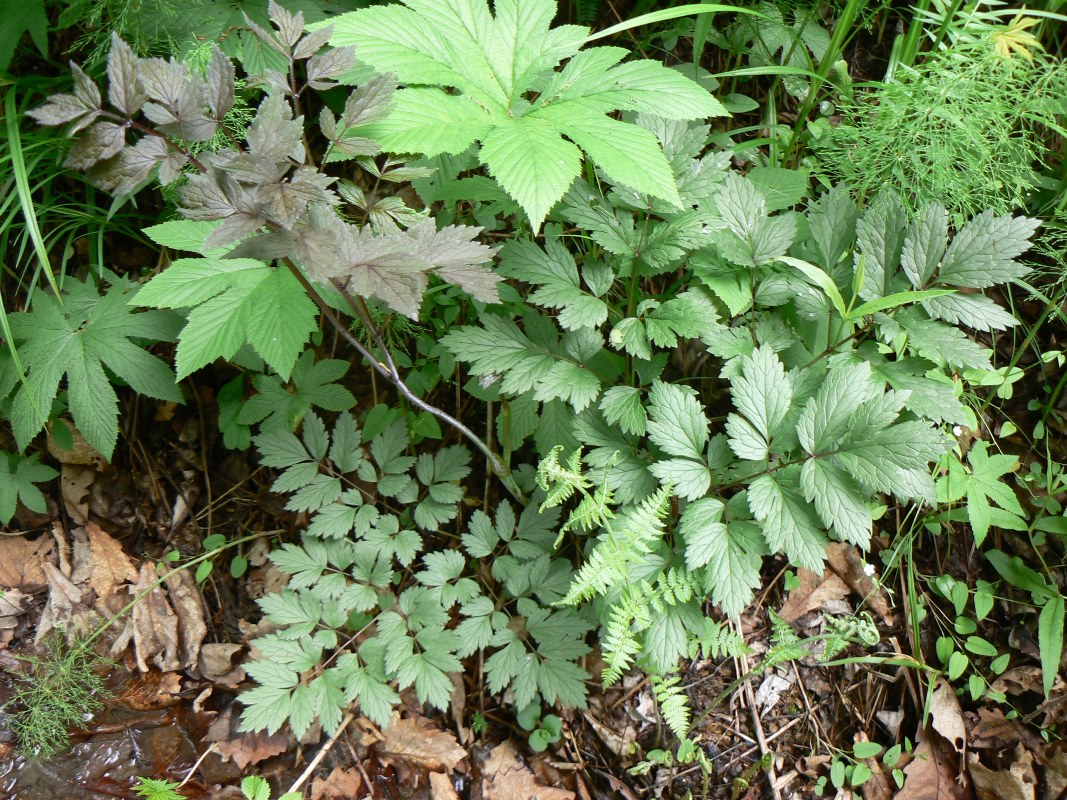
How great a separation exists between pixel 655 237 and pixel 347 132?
78cm

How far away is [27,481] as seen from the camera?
2.28 m

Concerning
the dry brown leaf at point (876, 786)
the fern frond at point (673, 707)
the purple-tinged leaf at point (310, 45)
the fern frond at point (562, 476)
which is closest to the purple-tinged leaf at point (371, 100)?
the purple-tinged leaf at point (310, 45)

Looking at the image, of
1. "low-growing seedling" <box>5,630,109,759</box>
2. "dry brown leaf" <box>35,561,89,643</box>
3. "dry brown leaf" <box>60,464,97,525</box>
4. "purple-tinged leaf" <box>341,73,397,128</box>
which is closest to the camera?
"purple-tinged leaf" <box>341,73,397,128</box>

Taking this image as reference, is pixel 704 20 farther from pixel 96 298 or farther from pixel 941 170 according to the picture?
pixel 96 298

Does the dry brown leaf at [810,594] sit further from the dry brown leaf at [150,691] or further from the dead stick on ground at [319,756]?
the dry brown leaf at [150,691]

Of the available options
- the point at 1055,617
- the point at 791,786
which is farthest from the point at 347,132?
the point at 1055,617

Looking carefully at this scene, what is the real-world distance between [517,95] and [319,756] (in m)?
2.00

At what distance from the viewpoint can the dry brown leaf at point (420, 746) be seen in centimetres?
213

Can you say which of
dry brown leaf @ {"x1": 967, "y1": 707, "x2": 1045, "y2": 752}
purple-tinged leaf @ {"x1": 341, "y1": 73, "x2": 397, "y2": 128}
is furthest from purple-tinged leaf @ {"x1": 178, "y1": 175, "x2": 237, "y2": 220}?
dry brown leaf @ {"x1": 967, "y1": 707, "x2": 1045, "y2": 752}

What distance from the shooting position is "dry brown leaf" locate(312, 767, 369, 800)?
208 centimetres

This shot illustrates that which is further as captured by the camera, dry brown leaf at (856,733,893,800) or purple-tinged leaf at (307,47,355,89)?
dry brown leaf at (856,733,893,800)

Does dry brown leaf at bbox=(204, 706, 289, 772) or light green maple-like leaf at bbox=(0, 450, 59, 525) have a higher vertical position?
light green maple-like leaf at bbox=(0, 450, 59, 525)

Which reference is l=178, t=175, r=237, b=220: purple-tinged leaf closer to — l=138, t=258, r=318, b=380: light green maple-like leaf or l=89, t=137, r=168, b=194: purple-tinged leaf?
l=89, t=137, r=168, b=194: purple-tinged leaf

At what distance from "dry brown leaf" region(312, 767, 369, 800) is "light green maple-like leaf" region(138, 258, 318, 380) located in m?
1.33
